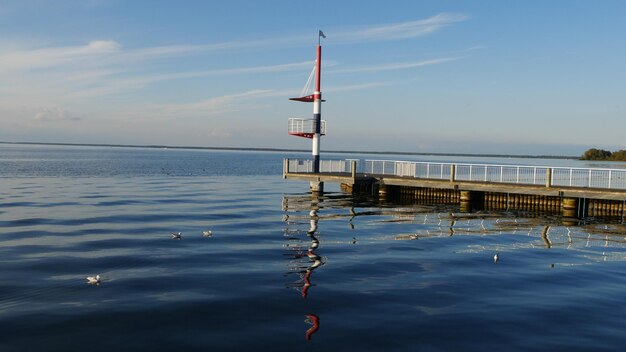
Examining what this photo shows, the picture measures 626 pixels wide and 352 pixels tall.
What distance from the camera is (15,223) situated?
1074 inches

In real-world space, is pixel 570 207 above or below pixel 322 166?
below

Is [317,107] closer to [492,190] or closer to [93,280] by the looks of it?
[492,190]

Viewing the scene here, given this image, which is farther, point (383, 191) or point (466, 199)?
point (383, 191)

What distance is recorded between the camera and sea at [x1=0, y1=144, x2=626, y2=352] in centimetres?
1111

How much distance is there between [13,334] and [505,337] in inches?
411

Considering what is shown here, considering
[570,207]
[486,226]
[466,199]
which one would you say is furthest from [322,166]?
[486,226]

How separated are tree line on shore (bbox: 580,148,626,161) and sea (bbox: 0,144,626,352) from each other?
166621mm

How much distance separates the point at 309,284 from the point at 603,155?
654 ft

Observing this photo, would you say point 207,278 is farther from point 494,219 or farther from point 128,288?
point 494,219

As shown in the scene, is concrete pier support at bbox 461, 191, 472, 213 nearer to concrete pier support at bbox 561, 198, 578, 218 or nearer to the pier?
the pier

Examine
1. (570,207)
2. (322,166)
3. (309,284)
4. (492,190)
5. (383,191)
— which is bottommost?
(309,284)

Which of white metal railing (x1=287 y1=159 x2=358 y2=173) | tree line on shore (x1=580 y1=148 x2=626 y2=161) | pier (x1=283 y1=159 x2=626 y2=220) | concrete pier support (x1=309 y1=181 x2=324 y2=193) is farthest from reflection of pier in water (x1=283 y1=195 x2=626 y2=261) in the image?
tree line on shore (x1=580 y1=148 x2=626 y2=161)

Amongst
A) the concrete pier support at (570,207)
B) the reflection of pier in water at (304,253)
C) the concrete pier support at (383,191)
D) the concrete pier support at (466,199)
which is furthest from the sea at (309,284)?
the concrete pier support at (383,191)

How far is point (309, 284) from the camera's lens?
1541 cm
